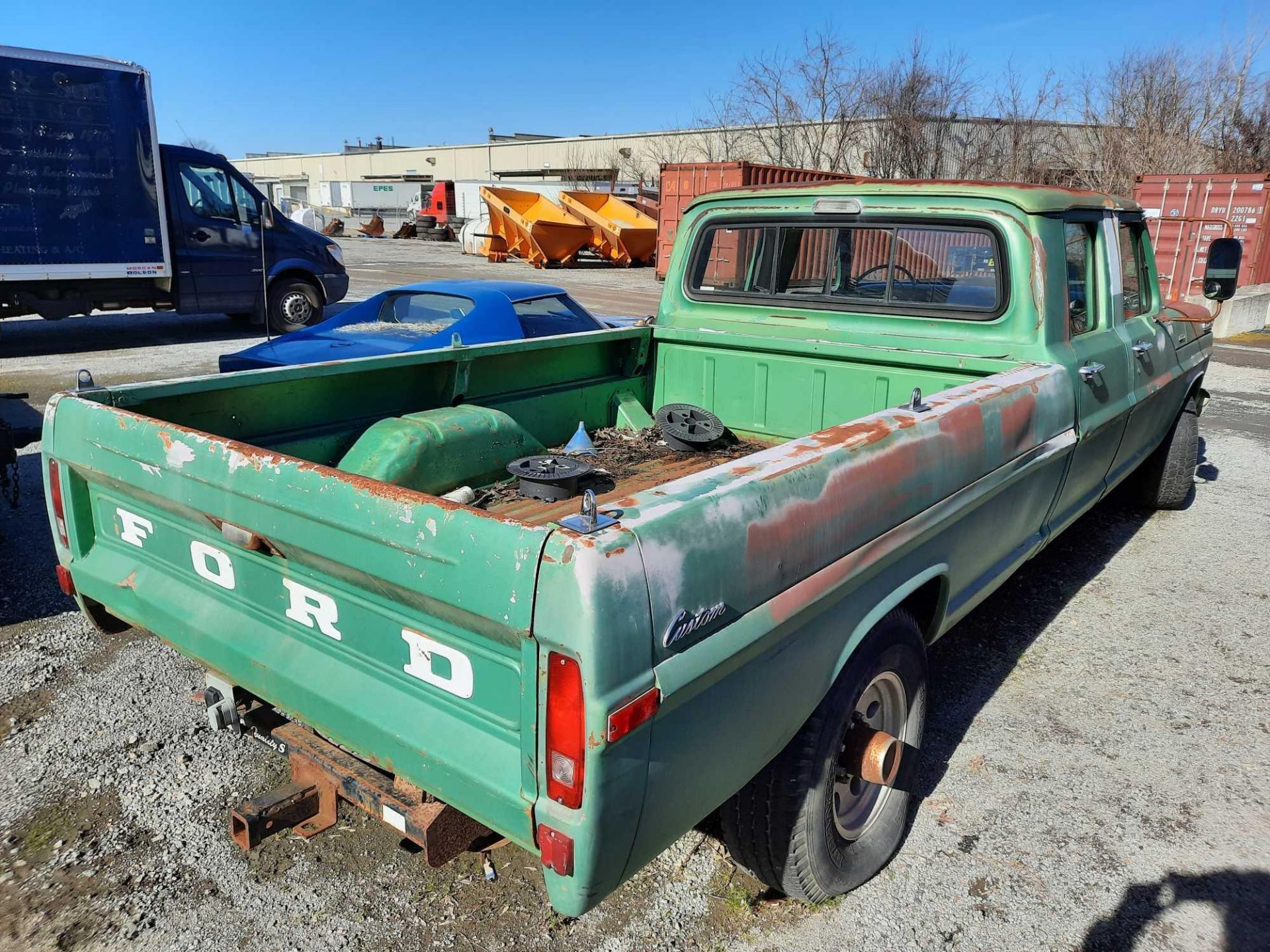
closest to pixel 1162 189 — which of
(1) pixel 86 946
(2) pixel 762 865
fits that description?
(2) pixel 762 865

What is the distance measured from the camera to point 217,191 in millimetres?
11727

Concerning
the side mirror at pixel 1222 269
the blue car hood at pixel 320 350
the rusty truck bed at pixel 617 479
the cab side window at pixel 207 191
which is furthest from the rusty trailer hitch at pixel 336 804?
the cab side window at pixel 207 191

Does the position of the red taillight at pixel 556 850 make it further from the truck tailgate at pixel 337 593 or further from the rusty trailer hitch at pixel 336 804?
the rusty trailer hitch at pixel 336 804

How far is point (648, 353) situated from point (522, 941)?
285 cm

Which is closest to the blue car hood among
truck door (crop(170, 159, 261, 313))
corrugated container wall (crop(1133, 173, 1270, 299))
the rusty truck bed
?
the rusty truck bed

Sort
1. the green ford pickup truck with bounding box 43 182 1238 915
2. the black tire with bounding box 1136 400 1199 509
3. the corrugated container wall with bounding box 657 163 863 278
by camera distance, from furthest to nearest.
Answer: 1. the corrugated container wall with bounding box 657 163 863 278
2. the black tire with bounding box 1136 400 1199 509
3. the green ford pickup truck with bounding box 43 182 1238 915

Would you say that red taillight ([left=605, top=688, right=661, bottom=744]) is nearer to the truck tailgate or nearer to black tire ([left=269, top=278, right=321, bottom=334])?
the truck tailgate

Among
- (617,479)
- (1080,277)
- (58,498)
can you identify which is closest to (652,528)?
(617,479)

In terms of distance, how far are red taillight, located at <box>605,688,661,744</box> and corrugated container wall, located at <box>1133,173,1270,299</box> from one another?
16.8m

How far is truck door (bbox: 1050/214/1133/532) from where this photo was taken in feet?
11.8

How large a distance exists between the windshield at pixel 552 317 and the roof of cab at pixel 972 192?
2713 millimetres

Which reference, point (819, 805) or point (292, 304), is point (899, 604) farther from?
point (292, 304)

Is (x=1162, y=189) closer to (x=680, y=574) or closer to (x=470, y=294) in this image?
(x=470, y=294)

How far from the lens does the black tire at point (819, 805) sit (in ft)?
7.25
